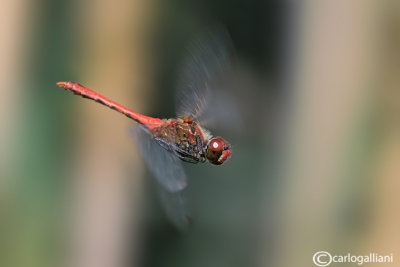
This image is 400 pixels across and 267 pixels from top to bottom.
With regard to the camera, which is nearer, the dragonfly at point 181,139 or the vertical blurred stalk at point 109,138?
the dragonfly at point 181,139

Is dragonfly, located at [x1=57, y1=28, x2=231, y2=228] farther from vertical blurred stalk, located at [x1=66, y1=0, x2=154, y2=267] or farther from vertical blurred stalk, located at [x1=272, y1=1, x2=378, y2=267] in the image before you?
vertical blurred stalk, located at [x1=272, y1=1, x2=378, y2=267]

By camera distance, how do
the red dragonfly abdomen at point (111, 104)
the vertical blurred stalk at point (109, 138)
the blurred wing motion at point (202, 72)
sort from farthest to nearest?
the vertical blurred stalk at point (109, 138)
the red dragonfly abdomen at point (111, 104)
the blurred wing motion at point (202, 72)

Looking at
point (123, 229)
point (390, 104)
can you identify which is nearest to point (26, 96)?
point (123, 229)

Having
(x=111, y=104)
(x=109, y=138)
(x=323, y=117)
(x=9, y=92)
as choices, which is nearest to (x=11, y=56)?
(x=9, y=92)

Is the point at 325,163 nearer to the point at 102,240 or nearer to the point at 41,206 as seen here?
the point at 102,240

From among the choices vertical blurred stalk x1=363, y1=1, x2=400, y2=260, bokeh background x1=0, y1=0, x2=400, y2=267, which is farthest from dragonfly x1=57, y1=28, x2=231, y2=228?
vertical blurred stalk x1=363, y1=1, x2=400, y2=260

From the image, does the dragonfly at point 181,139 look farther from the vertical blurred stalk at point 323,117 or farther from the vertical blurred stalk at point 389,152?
the vertical blurred stalk at point 389,152

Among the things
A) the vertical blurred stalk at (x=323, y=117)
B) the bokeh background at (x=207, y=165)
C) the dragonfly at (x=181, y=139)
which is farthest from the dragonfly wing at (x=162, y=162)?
the vertical blurred stalk at (x=323, y=117)
